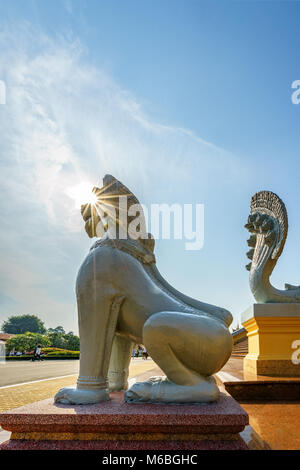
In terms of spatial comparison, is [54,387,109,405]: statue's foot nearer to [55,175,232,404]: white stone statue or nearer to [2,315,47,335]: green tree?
[55,175,232,404]: white stone statue

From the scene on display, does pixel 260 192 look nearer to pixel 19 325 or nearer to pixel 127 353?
pixel 127 353

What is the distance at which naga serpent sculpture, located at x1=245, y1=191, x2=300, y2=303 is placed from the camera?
4.98m

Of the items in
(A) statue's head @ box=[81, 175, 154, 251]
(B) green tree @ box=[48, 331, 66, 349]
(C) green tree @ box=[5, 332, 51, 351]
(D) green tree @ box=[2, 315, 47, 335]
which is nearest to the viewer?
(A) statue's head @ box=[81, 175, 154, 251]

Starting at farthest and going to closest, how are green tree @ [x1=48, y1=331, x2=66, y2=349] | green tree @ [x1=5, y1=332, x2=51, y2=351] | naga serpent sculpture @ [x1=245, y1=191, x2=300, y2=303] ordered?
green tree @ [x1=48, y1=331, x2=66, y2=349]
green tree @ [x1=5, y1=332, x2=51, y2=351]
naga serpent sculpture @ [x1=245, y1=191, x2=300, y2=303]

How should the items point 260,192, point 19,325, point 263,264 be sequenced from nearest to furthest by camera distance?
point 263,264 < point 260,192 < point 19,325

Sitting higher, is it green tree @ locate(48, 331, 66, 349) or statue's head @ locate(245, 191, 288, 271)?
statue's head @ locate(245, 191, 288, 271)

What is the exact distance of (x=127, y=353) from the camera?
8.38 ft

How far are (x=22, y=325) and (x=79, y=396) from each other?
306 feet

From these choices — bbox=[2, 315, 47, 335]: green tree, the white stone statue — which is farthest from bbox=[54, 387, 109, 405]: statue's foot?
bbox=[2, 315, 47, 335]: green tree

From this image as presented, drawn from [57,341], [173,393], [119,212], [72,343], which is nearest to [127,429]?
[173,393]

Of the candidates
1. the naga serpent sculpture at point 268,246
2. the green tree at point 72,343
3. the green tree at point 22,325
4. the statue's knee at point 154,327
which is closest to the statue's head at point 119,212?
the statue's knee at point 154,327
